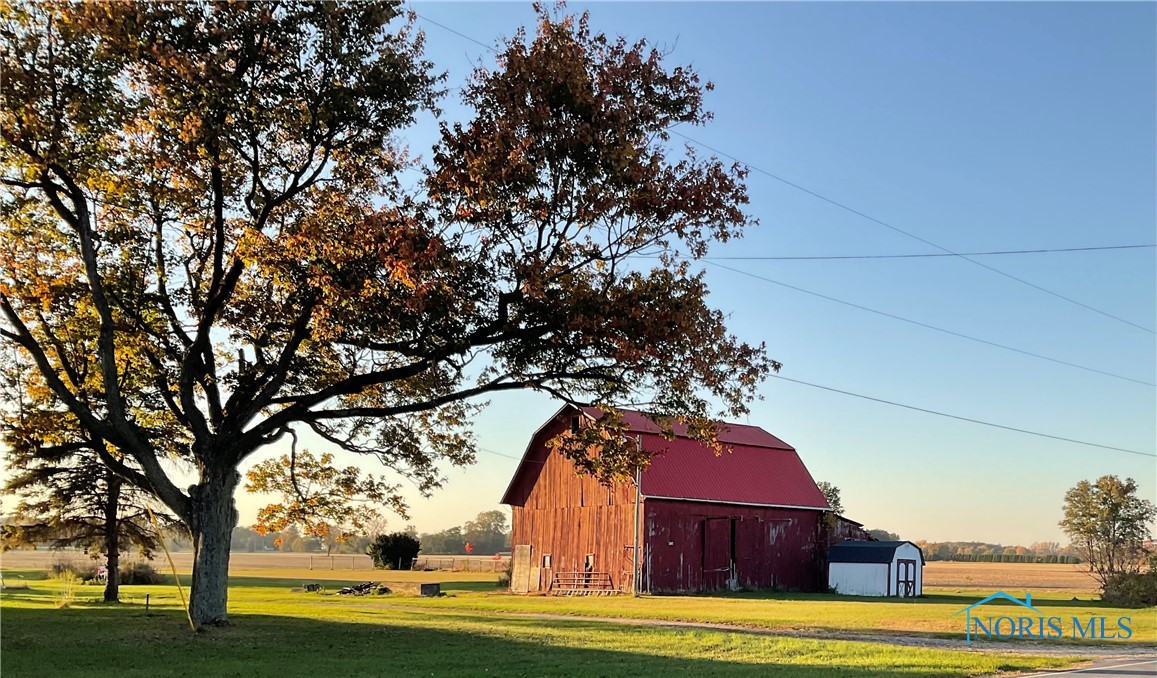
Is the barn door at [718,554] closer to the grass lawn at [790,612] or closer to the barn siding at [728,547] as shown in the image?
the barn siding at [728,547]

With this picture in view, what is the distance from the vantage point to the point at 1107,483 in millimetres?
63406

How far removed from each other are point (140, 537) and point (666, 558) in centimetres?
2394

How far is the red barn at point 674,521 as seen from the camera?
50156 mm

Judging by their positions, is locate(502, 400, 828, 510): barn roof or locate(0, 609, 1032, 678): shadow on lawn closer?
locate(0, 609, 1032, 678): shadow on lawn

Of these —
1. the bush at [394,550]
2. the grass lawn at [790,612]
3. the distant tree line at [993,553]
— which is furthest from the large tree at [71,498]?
the distant tree line at [993,553]

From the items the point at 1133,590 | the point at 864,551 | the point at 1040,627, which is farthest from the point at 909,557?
the point at 1040,627

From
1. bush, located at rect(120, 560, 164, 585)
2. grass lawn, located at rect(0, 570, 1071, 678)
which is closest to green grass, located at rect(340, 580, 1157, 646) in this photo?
grass lawn, located at rect(0, 570, 1071, 678)

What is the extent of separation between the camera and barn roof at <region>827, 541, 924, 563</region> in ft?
175

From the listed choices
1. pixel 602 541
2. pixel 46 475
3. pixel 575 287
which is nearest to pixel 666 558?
pixel 602 541

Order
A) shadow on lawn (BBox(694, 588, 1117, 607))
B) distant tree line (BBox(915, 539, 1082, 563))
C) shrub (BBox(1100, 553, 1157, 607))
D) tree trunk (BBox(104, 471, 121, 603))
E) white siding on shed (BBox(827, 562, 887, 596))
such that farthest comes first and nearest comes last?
distant tree line (BBox(915, 539, 1082, 563)) → white siding on shed (BBox(827, 562, 887, 596)) → shadow on lawn (BBox(694, 588, 1117, 607)) → shrub (BBox(1100, 553, 1157, 607)) → tree trunk (BBox(104, 471, 121, 603))

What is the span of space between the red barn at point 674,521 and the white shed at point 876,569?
7.09 feet

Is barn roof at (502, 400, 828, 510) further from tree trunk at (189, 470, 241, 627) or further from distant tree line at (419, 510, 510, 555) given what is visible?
distant tree line at (419, 510, 510, 555)

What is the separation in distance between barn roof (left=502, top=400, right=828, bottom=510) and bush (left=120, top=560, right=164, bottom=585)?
1902cm

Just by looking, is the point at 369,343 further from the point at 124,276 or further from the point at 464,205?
the point at 124,276
